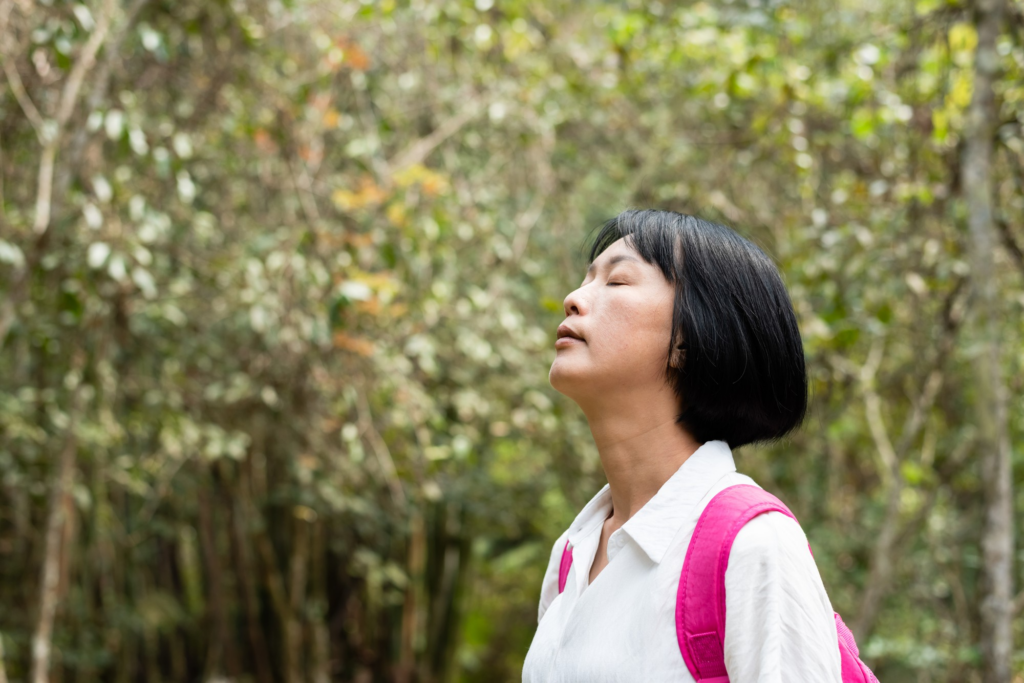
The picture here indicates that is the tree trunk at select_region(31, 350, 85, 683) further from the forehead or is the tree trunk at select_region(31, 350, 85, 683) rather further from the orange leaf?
the forehead

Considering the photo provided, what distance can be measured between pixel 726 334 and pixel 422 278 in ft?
9.43

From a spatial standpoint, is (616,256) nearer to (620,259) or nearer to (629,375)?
(620,259)

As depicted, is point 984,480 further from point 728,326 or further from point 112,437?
point 112,437

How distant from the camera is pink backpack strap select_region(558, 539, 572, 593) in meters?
1.22

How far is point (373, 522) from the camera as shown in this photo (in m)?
5.30

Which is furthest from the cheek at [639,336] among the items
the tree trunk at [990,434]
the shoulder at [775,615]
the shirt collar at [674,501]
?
the tree trunk at [990,434]

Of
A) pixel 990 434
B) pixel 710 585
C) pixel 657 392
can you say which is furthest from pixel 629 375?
pixel 990 434

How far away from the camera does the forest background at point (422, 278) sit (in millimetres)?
2889

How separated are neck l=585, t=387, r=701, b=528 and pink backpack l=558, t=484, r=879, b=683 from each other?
0.15 metres

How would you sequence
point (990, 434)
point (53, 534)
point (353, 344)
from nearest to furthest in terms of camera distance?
point (990, 434) < point (53, 534) < point (353, 344)

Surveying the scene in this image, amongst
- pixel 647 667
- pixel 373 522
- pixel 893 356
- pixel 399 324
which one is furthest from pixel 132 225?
pixel 893 356

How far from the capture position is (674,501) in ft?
3.35

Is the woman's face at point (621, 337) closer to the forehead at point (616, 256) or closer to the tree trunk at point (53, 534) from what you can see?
the forehead at point (616, 256)

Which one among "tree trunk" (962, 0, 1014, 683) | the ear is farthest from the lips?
"tree trunk" (962, 0, 1014, 683)
